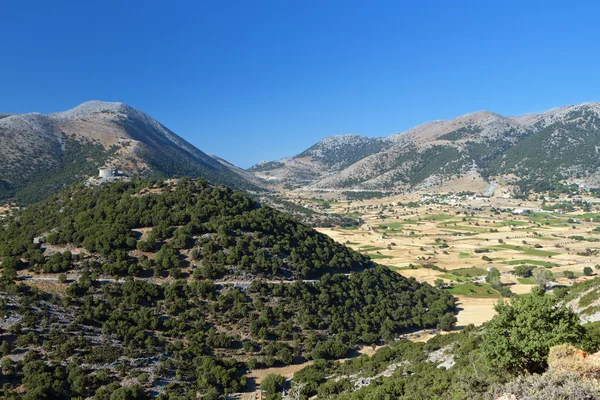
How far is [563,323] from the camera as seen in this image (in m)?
15.4

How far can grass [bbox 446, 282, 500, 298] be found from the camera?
2194 inches

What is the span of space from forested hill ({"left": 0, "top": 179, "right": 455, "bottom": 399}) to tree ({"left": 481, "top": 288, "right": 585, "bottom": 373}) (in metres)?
Result: 19.7

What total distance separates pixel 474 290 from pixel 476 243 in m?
46.8

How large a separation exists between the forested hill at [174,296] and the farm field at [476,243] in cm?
1522

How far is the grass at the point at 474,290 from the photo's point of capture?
55.7m

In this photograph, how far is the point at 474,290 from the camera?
189ft

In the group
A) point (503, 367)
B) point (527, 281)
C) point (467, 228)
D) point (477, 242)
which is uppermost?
point (503, 367)

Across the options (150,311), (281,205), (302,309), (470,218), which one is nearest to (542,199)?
(470,218)

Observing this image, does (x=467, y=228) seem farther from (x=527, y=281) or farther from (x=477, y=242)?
(x=527, y=281)

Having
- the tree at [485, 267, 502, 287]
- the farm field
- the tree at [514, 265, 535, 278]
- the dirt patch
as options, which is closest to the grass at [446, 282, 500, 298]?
the farm field

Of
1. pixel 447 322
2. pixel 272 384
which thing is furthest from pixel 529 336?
pixel 447 322

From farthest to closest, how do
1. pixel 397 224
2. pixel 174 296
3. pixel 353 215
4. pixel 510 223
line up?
pixel 353 215 → pixel 397 224 → pixel 510 223 → pixel 174 296

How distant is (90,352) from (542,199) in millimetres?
189261

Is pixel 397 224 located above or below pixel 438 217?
below
